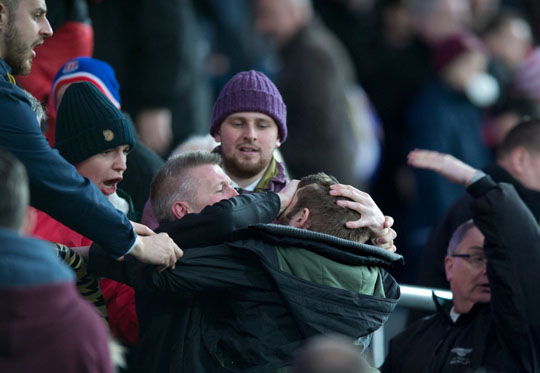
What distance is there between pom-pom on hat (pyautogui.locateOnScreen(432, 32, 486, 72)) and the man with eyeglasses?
394 centimetres

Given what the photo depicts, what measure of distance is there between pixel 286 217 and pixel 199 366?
0.73m

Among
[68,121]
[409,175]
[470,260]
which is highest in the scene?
[68,121]

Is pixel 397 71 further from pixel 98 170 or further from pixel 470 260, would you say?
pixel 98 170

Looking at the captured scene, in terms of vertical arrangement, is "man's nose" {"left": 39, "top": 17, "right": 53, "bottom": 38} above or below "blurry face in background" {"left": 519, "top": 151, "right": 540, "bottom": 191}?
above

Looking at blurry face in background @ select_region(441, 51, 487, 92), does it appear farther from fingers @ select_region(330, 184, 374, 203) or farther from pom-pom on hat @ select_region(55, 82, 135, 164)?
fingers @ select_region(330, 184, 374, 203)

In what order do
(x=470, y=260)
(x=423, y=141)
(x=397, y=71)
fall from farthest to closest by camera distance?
(x=397, y=71), (x=423, y=141), (x=470, y=260)

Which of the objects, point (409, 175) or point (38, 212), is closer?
point (38, 212)

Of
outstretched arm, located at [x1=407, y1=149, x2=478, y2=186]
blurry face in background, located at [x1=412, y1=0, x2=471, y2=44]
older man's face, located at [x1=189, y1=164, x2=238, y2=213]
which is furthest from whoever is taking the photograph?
blurry face in background, located at [x1=412, y1=0, x2=471, y2=44]

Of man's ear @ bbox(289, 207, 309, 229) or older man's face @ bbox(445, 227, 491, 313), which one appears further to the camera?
older man's face @ bbox(445, 227, 491, 313)

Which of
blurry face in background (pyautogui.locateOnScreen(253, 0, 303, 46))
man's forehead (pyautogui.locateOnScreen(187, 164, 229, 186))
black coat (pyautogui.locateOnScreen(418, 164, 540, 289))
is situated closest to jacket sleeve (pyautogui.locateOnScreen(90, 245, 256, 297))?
man's forehead (pyautogui.locateOnScreen(187, 164, 229, 186))

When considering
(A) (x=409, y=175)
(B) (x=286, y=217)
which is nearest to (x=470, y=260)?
(B) (x=286, y=217)

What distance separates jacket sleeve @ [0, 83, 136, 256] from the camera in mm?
3920

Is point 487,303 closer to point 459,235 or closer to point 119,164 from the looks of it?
point 459,235

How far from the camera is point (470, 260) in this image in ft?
16.5
